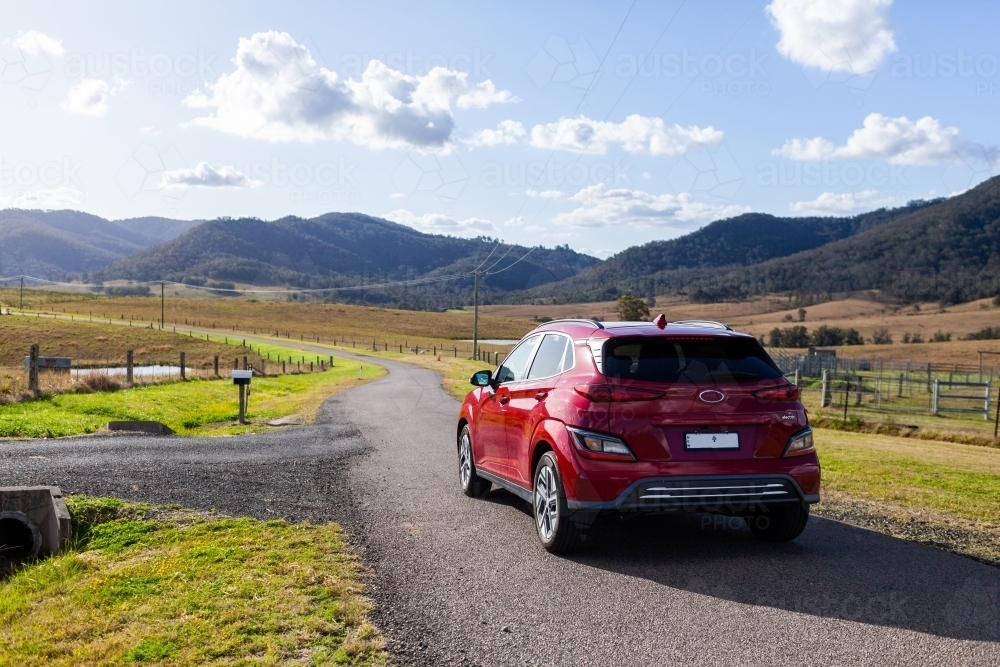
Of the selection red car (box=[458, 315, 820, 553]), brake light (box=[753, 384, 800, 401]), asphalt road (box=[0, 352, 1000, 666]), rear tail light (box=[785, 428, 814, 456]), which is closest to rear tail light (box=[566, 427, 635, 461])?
red car (box=[458, 315, 820, 553])

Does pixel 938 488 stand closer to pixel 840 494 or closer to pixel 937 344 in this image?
pixel 840 494

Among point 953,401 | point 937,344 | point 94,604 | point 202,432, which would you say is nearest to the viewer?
point 94,604

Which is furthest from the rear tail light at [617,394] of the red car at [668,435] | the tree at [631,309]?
A: the tree at [631,309]

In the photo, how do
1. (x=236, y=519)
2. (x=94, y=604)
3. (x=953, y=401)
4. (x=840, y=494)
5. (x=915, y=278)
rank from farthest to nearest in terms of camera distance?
1. (x=915, y=278)
2. (x=953, y=401)
3. (x=840, y=494)
4. (x=236, y=519)
5. (x=94, y=604)

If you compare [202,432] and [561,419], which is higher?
[561,419]

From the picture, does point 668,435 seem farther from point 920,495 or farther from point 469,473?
point 920,495

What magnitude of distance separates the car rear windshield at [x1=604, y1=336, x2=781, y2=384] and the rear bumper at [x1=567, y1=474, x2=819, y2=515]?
0.77 m

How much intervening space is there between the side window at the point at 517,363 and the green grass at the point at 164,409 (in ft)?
34.3

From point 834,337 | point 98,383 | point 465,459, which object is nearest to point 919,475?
point 465,459

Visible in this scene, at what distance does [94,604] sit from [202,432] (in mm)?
13128

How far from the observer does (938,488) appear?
1054 cm

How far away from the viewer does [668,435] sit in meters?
6.46

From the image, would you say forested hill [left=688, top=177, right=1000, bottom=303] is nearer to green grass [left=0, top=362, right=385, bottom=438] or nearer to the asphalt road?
green grass [left=0, top=362, right=385, bottom=438]

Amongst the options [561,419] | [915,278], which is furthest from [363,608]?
[915,278]
